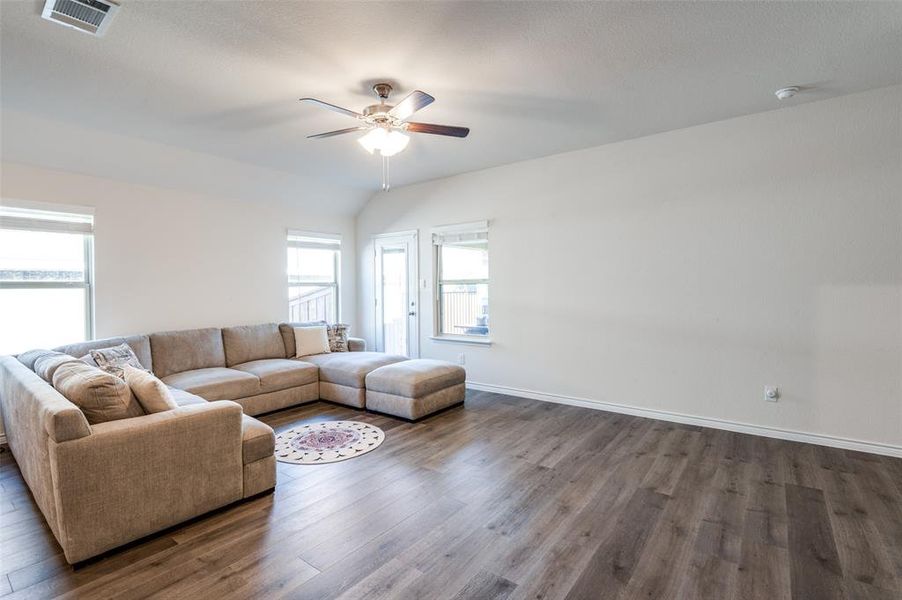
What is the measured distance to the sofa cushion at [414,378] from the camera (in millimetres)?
4184

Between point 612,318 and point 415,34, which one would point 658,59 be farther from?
point 612,318

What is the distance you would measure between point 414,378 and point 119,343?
2798 millimetres

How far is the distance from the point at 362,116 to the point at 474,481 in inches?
104

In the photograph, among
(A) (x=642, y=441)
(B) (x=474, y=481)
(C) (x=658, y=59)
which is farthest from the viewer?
(A) (x=642, y=441)

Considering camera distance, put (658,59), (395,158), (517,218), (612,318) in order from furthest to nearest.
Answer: (517,218) < (395,158) < (612,318) < (658,59)

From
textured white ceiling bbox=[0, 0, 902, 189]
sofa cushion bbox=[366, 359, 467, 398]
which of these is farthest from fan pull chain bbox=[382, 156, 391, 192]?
sofa cushion bbox=[366, 359, 467, 398]

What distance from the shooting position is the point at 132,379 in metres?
2.60

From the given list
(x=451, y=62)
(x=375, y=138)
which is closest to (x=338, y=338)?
(x=375, y=138)

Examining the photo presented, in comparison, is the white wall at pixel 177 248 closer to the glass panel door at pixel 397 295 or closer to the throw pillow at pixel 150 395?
the glass panel door at pixel 397 295

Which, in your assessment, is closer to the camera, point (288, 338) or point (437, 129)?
point (437, 129)

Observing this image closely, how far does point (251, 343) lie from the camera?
5.11 meters

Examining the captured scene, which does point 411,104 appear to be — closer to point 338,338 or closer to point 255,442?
point 255,442

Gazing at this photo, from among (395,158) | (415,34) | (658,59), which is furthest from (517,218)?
(415,34)

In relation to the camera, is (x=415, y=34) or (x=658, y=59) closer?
(x=415, y=34)
